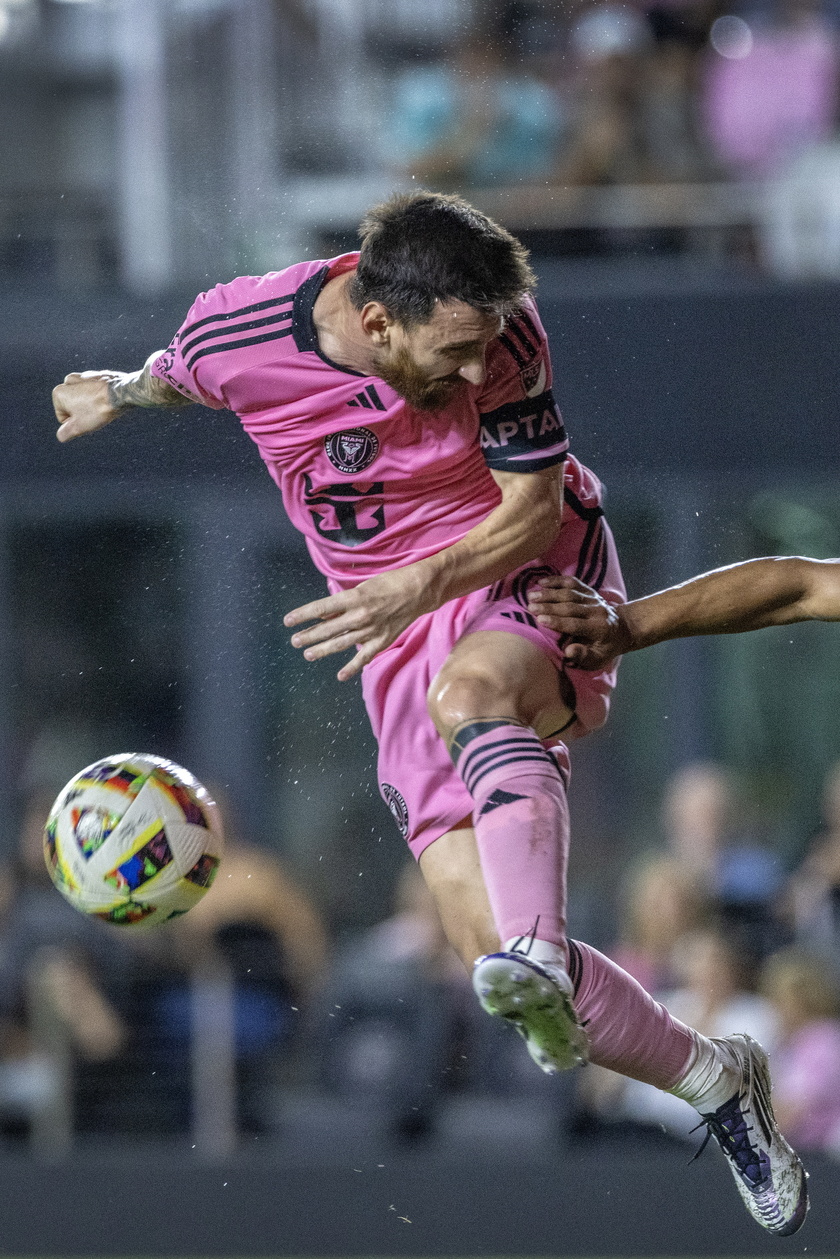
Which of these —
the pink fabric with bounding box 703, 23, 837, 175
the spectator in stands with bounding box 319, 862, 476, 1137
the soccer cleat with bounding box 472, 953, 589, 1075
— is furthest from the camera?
the pink fabric with bounding box 703, 23, 837, 175

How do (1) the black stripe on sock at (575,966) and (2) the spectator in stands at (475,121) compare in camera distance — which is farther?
(2) the spectator in stands at (475,121)

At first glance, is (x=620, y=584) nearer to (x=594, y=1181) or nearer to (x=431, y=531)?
(x=431, y=531)

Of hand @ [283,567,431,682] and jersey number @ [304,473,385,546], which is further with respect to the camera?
jersey number @ [304,473,385,546]

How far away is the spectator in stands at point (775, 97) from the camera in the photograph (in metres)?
7.49

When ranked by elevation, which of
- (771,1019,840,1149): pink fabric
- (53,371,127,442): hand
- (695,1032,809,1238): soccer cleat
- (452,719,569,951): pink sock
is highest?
(53,371,127,442): hand

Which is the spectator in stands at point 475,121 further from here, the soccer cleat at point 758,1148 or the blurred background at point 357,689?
the soccer cleat at point 758,1148

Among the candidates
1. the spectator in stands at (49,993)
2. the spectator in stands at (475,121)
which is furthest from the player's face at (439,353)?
the spectator in stands at (49,993)

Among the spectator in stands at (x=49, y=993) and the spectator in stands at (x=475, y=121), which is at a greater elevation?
the spectator in stands at (x=475, y=121)

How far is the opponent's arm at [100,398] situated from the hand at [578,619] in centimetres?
Answer: 88

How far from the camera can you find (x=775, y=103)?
752 cm

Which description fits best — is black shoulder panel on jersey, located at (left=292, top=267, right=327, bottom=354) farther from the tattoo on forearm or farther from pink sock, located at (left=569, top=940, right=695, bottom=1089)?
pink sock, located at (left=569, top=940, right=695, bottom=1089)

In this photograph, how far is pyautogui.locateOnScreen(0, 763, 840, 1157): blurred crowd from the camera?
648 centimetres

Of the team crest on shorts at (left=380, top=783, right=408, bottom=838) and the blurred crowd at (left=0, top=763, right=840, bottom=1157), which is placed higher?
the team crest on shorts at (left=380, top=783, right=408, bottom=838)

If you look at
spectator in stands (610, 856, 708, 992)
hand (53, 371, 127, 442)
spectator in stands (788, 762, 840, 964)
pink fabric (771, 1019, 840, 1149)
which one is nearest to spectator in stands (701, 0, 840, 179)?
spectator in stands (788, 762, 840, 964)
